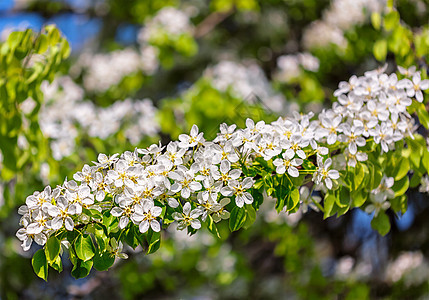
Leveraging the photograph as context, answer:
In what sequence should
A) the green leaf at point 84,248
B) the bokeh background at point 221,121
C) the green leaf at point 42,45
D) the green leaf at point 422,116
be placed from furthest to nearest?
the bokeh background at point 221,121 → the green leaf at point 42,45 → the green leaf at point 422,116 → the green leaf at point 84,248

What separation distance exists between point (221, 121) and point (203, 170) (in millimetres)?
1190

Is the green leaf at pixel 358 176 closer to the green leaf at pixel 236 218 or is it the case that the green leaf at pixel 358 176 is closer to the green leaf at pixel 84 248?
the green leaf at pixel 236 218

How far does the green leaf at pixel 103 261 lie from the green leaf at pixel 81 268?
0.01m

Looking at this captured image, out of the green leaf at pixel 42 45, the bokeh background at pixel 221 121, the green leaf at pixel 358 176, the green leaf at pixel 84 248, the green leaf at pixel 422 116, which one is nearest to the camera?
the green leaf at pixel 84 248

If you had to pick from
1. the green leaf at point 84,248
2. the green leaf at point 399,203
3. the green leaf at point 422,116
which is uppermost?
the green leaf at point 84,248

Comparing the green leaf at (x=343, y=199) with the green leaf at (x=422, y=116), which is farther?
the green leaf at (x=422, y=116)

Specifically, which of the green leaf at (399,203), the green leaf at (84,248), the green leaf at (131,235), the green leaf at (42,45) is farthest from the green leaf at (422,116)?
the green leaf at (42,45)

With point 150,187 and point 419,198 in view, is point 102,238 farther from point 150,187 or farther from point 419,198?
point 419,198

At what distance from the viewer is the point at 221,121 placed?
2.28 meters

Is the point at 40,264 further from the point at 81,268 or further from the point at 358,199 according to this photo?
the point at 358,199

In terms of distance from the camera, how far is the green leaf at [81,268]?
3.49ft

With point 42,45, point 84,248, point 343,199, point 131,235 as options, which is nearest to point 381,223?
point 343,199

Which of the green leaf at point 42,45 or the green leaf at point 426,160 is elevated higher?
the green leaf at point 42,45

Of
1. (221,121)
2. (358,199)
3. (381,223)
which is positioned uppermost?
(358,199)
